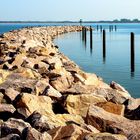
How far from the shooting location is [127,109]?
29.3 ft

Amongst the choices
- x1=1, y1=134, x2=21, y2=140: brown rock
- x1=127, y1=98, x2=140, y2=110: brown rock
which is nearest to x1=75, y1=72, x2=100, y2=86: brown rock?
x1=127, y1=98, x2=140, y2=110: brown rock

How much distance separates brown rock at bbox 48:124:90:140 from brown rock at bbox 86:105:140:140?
1.93 feet

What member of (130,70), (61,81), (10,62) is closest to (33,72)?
(61,81)

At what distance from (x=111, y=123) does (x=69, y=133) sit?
3.33 ft

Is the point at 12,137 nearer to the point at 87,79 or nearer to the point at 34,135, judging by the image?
the point at 34,135

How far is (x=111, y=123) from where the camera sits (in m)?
7.38

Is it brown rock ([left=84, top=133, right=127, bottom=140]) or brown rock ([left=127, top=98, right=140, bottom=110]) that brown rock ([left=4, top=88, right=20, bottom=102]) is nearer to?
brown rock ([left=127, top=98, right=140, bottom=110])

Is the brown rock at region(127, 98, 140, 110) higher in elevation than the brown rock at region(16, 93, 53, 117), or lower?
lower

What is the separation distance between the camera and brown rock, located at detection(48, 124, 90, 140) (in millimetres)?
6569

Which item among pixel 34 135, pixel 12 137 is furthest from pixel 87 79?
pixel 34 135

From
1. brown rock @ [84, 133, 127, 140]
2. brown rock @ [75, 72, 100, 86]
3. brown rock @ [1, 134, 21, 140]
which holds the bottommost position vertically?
brown rock @ [75, 72, 100, 86]

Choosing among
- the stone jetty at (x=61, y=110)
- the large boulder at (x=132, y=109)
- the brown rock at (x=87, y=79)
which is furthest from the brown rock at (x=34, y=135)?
the brown rock at (x=87, y=79)

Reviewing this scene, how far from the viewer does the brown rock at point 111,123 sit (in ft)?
23.0

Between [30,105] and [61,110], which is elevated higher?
[30,105]
